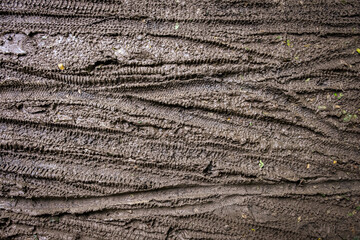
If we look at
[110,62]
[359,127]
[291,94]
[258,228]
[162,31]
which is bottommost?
[258,228]

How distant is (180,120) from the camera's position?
4.17 feet

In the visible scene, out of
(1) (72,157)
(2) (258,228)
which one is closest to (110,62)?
(1) (72,157)

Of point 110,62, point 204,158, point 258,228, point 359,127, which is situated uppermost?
point 110,62

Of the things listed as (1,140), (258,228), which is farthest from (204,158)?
(1,140)

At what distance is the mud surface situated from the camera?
1258mm

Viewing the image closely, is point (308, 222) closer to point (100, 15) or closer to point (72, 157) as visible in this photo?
point (72, 157)

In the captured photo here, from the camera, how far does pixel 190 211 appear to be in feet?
4.16

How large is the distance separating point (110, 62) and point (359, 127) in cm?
142

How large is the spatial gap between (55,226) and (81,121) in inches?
23.2

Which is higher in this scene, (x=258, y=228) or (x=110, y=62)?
(x=110, y=62)

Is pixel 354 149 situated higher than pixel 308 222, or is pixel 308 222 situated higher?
pixel 354 149

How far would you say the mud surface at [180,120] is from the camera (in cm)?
126

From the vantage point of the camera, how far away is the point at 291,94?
127 centimetres

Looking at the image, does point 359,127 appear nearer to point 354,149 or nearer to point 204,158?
point 354,149
